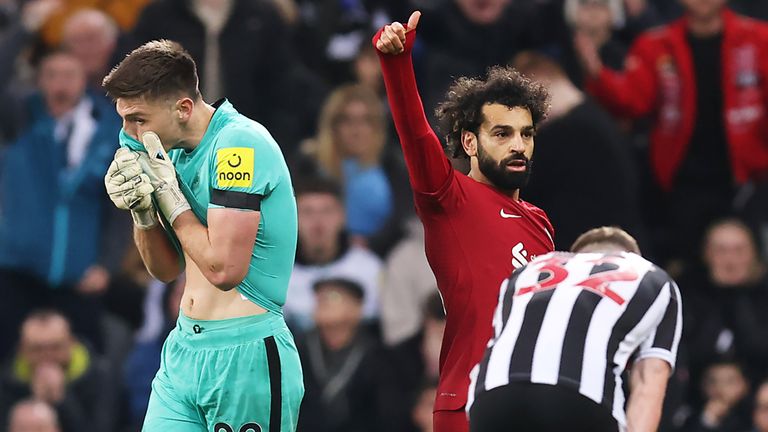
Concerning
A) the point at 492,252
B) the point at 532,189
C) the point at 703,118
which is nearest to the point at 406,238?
the point at 532,189

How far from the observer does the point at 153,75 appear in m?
6.56

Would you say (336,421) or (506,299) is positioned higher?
(506,299)

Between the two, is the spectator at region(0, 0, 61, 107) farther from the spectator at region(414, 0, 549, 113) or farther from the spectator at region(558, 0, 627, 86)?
the spectator at region(558, 0, 627, 86)

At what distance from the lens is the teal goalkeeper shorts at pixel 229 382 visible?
654 centimetres

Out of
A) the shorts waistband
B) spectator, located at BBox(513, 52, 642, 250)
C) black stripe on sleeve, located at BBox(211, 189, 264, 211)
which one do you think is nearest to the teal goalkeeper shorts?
the shorts waistband

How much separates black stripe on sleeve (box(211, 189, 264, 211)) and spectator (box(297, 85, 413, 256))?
Result: 5280 mm

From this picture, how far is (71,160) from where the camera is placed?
37.7 feet

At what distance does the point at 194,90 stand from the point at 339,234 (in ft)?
16.2

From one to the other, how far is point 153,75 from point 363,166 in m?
5.39

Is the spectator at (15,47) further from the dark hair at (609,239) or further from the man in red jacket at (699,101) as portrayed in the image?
the dark hair at (609,239)

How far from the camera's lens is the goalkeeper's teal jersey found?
648 centimetres

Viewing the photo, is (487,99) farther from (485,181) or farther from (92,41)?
(92,41)

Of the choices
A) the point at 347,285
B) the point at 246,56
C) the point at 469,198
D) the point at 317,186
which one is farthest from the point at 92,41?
the point at 469,198

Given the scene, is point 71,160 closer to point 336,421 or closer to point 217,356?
point 336,421
